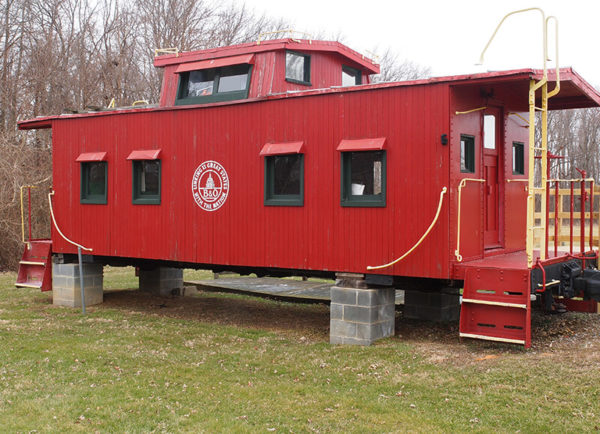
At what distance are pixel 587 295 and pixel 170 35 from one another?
29741 mm

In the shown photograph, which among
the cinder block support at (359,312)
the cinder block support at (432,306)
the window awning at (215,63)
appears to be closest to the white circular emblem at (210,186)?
the window awning at (215,63)

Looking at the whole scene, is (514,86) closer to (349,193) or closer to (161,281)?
(349,193)

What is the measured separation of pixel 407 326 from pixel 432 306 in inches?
35.5

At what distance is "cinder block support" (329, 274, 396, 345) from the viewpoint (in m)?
10.4

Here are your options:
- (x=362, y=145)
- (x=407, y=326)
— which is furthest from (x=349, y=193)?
(x=407, y=326)

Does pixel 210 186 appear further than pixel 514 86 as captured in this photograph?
Yes

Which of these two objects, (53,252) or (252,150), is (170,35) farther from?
(252,150)

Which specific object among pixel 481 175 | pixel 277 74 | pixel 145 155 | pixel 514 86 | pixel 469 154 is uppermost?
pixel 277 74

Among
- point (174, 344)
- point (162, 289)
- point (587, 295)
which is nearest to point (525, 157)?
point (587, 295)

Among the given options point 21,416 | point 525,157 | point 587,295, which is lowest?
point 21,416

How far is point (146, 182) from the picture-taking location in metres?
13.5

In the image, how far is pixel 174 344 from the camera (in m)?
10.8

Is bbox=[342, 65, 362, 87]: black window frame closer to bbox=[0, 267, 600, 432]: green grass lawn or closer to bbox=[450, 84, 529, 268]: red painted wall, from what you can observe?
bbox=[450, 84, 529, 268]: red painted wall

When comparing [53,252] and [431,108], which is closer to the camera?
[431,108]
